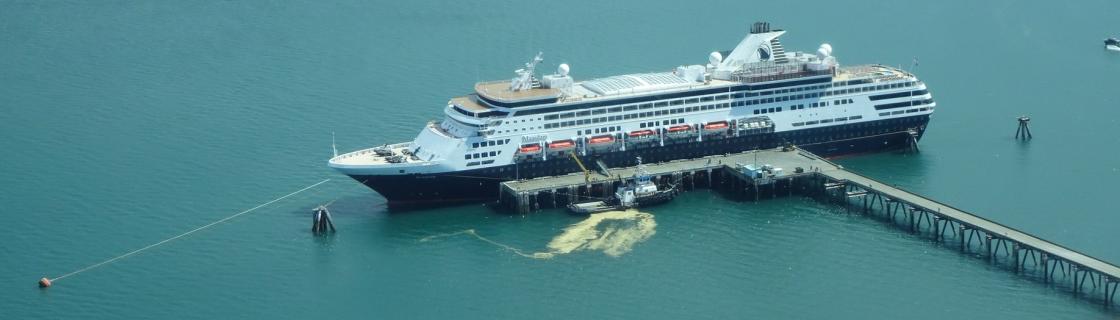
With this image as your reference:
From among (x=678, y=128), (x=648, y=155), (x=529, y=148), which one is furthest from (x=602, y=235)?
(x=678, y=128)

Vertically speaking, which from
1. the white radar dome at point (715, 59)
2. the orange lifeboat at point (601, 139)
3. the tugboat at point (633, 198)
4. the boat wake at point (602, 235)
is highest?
the white radar dome at point (715, 59)

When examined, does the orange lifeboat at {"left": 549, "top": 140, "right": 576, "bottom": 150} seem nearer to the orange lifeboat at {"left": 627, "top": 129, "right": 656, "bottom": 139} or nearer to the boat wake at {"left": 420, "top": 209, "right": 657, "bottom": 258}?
the orange lifeboat at {"left": 627, "top": 129, "right": 656, "bottom": 139}

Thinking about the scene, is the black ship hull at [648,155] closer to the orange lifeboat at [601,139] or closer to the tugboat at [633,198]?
the orange lifeboat at [601,139]

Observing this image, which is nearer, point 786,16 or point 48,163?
point 48,163

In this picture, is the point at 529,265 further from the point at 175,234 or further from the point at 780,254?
the point at 175,234

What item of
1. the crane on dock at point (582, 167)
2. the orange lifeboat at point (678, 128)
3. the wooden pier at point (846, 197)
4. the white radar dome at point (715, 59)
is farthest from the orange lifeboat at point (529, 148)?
the white radar dome at point (715, 59)

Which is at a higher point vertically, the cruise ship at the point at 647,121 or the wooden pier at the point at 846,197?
the cruise ship at the point at 647,121

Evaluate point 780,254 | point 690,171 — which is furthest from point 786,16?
point 780,254
